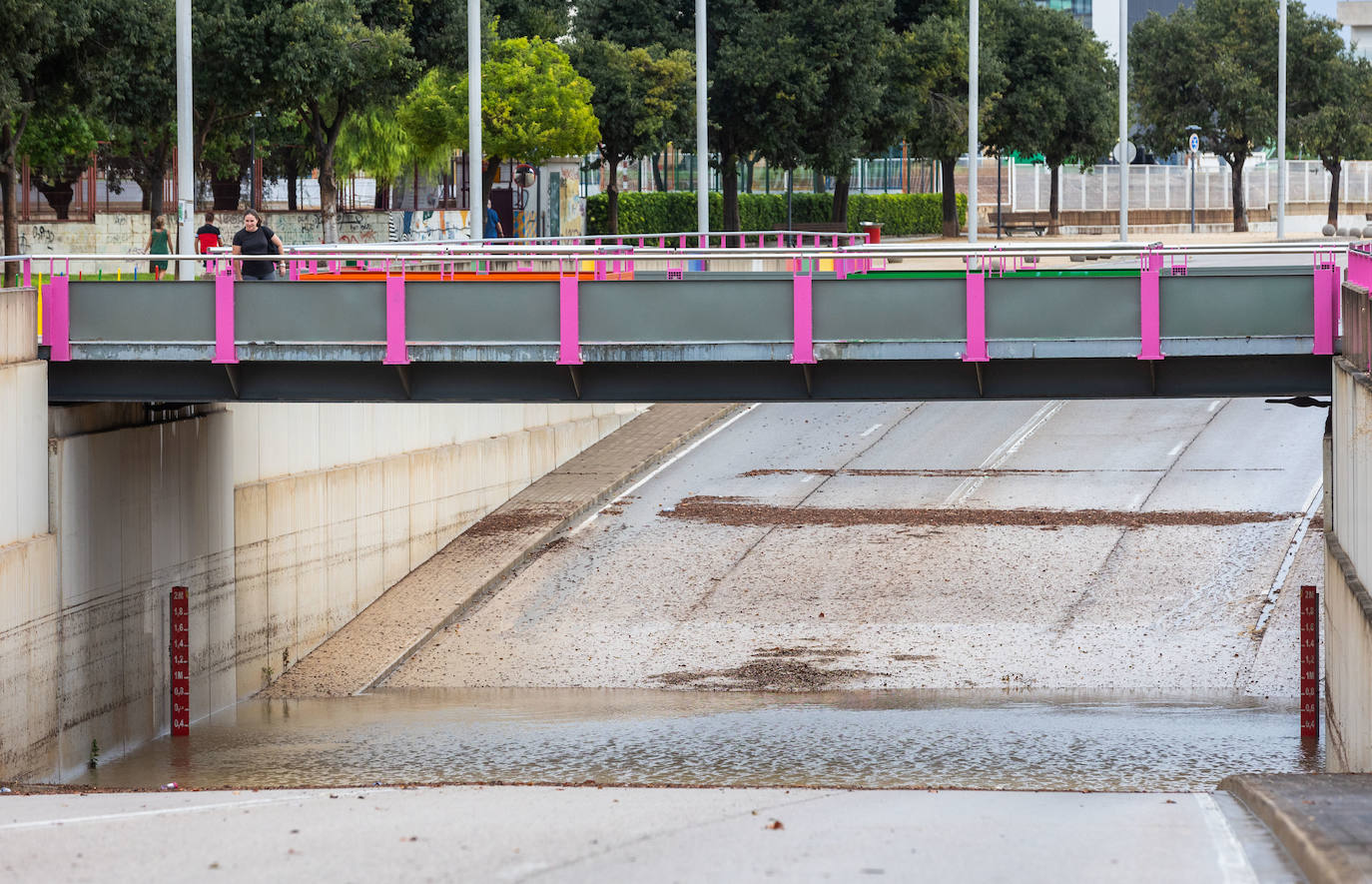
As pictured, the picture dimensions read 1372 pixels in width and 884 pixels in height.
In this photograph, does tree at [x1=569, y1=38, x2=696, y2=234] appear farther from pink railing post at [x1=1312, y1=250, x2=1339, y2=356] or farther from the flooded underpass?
pink railing post at [x1=1312, y1=250, x2=1339, y2=356]

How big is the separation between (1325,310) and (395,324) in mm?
9988

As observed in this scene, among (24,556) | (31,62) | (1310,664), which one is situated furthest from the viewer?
(31,62)

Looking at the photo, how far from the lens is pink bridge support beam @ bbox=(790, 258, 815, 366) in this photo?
2152 cm

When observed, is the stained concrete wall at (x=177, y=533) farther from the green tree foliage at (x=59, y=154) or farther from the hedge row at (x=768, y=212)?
the hedge row at (x=768, y=212)

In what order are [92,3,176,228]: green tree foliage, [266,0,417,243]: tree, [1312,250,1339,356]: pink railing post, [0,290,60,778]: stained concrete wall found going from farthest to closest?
[266,0,417,243]: tree < [92,3,176,228]: green tree foliage < [1312,250,1339,356]: pink railing post < [0,290,60,778]: stained concrete wall

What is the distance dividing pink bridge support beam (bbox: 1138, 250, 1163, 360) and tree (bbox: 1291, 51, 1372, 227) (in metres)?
62.2

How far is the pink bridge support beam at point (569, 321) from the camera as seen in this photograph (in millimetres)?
21688

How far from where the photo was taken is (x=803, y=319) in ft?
70.7

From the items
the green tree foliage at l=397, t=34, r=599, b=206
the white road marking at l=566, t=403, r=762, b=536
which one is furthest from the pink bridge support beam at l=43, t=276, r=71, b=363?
the green tree foliage at l=397, t=34, r=599, b=206

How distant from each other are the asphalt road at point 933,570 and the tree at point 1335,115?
134 feet

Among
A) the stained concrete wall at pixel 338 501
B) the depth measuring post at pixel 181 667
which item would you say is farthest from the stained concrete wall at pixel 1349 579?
the stained concrete wall at pixel 338 501

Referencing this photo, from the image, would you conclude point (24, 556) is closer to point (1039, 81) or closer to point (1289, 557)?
point (1289, 557)

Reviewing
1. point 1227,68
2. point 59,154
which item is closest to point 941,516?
point 59,154

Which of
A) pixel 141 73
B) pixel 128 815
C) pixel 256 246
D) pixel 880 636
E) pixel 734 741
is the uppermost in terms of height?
pixel 141 73
